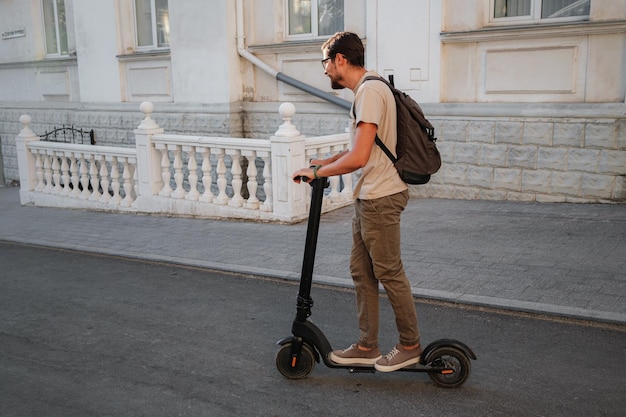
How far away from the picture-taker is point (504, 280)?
6211 millimetres

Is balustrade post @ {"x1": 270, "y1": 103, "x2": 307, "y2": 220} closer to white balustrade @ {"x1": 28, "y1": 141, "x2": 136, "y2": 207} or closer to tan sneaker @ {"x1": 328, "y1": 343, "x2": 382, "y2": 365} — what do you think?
white balustrade @ {"x1": 28, "y1": 141, "x2": 136, "y2": 207}

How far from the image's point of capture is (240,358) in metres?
4.82

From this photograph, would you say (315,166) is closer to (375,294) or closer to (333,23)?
(375,294)

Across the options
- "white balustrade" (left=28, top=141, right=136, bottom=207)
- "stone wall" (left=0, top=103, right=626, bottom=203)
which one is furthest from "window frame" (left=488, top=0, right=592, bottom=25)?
"white balustrade" (left=28, top=141, right=136, bottom=207)

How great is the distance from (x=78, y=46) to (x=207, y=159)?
745cm

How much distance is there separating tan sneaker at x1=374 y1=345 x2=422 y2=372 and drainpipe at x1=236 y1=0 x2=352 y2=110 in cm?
780

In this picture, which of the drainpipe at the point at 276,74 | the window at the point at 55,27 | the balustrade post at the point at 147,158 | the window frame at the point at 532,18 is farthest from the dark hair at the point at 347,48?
the window at the point at 55,27

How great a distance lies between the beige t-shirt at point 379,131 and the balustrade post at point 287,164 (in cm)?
501

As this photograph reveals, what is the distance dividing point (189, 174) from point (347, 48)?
6712mm

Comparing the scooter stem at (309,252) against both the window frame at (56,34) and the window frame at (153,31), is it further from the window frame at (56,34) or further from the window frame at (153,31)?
the window frame at (56,34)

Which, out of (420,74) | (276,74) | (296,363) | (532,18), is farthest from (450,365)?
(276,74)

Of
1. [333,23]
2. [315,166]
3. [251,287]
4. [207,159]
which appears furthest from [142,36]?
[315,166]

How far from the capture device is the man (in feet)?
12.7

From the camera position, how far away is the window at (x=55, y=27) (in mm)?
16969
